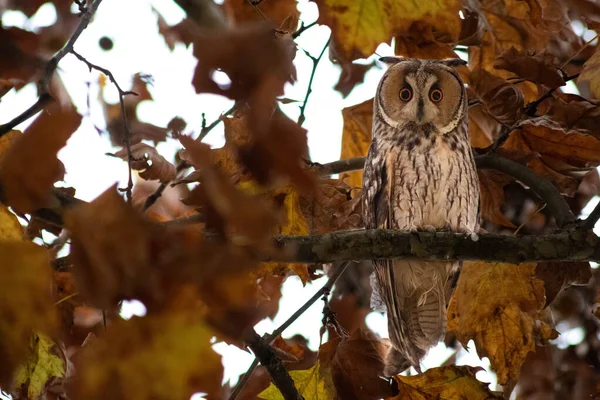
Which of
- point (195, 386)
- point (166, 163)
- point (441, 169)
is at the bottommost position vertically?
point (441, 169)

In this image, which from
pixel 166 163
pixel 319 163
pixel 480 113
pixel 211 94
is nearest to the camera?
pixel 211 94

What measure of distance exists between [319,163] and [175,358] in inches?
75.9

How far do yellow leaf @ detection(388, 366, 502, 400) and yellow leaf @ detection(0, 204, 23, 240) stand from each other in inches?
50.0

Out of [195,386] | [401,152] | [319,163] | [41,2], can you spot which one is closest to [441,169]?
[401,152]

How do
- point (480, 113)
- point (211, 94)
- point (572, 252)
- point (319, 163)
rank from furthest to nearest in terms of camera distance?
1. point (480, 113)
2. point (319, 163)
3. point (572, 252)
4. point (211, 94)

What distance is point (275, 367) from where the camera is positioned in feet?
6.17

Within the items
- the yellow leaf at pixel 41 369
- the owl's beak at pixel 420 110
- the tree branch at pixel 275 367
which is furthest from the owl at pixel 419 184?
the yellow leaf at pixel 41 369

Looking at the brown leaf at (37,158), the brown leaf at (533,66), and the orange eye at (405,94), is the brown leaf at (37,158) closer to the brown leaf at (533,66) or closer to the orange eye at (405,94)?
the brown leaf at (533,66)

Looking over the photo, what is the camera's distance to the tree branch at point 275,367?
1.85m

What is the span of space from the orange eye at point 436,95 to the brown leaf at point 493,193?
405mm

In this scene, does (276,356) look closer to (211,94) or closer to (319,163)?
(319,163)

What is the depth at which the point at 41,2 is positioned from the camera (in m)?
1.45

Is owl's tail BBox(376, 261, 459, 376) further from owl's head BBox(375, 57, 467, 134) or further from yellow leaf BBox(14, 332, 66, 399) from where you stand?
yellow leaf BBox(14, 332, 66, 399)

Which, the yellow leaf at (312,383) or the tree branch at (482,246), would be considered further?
the yellow leaf at (312,383)
